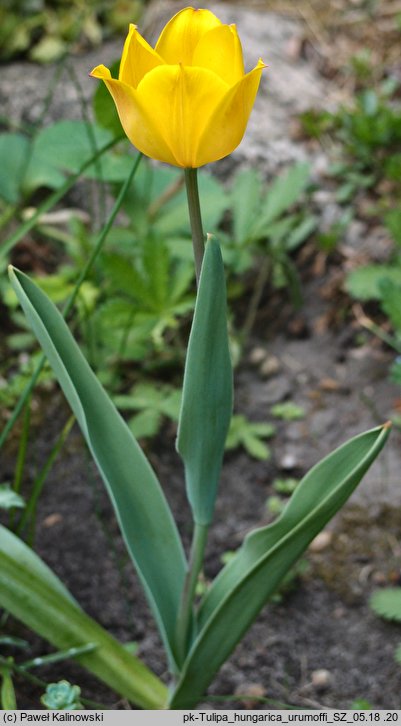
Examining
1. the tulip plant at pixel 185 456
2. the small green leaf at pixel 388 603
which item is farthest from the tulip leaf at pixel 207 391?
the small green leaf at pixel 388 603

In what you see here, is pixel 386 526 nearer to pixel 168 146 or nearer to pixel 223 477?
pixel 223 477

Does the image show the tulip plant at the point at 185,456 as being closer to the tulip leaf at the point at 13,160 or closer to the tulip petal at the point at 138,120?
the tulip petal at the point at 138,120

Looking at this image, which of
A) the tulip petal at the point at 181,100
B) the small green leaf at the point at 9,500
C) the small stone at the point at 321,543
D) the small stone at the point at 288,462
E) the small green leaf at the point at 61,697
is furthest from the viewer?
the small stone at the point at 288,462

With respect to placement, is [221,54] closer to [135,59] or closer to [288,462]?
[135,59]

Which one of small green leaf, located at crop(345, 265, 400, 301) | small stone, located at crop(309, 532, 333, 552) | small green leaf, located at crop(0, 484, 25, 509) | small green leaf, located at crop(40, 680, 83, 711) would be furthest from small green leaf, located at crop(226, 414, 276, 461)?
small green leaf, located at crop(40, 680, 83, 711)

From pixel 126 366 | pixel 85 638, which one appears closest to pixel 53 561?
pixel 85 638

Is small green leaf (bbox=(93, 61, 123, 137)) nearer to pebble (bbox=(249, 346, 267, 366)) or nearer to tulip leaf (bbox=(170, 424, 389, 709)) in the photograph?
tulip leaf (bbox=(170, 424, 389, 709))

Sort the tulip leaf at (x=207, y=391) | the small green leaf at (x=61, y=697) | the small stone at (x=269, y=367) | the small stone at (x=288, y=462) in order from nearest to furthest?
the tulip leaf at (x=207, y=391) → the small green leaf at (x=61, y=697) → the small stone at (x=288, y=462) → the small stone at (x=269, y=367)

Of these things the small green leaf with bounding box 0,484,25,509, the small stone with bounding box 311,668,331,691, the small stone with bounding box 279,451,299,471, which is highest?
the small green leaf with bounding box 0,484,25,509
